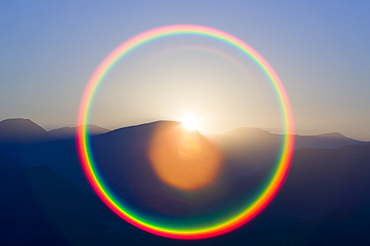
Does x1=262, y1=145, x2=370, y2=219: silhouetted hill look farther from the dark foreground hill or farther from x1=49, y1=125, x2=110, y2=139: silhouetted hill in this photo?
x1=49, y1=125, x2=110, y2=139: silhouetted hill

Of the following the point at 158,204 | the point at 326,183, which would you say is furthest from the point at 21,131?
the point at 326,183

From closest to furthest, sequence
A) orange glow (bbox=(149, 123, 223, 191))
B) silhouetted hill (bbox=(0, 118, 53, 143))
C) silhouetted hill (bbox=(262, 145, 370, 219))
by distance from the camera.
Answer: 1. silhouetted hill (bbox=(262, 145, 370, 219))
2. orange glow (bbox=(149, 123, 223, 191))
3. silhouetted hill (bbox=(0, 118, 53, 143))

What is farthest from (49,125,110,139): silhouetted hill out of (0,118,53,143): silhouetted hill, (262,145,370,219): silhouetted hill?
(262,145,370,219): silhouetted hill

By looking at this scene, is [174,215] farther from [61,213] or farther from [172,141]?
[172,141]

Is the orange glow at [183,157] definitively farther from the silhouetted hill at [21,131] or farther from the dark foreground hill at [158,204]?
the silhouetted hill at [21,131]

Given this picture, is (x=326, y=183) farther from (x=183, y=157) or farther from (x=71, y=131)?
(x=71, y=131)

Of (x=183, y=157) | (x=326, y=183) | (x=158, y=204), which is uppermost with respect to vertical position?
(x=183, y=157)
